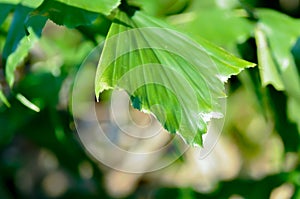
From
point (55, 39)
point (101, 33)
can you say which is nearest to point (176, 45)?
point (101, 33)

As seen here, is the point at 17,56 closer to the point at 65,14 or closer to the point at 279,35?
the point at 65,14

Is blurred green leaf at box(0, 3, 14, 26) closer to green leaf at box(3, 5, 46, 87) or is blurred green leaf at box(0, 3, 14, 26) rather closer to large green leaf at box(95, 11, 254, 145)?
green leaf at box(3, 5, 46, 87)

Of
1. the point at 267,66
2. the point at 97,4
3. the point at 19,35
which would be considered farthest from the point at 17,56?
the point at 267,66

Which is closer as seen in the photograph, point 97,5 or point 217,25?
point 97,5

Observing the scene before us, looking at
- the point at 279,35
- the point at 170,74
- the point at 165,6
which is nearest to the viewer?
the point at 170,74

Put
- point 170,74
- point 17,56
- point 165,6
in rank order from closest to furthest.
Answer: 1. point 170,74
2. point 17,56
3. point 165,6

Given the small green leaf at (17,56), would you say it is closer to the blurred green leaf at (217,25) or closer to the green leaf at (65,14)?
the green leaf at (65,14)

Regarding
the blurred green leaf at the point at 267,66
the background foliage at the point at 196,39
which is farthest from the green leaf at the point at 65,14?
the blurred green leaf at the point at 267,66

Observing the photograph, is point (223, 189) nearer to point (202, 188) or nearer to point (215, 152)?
point (202, 188)
